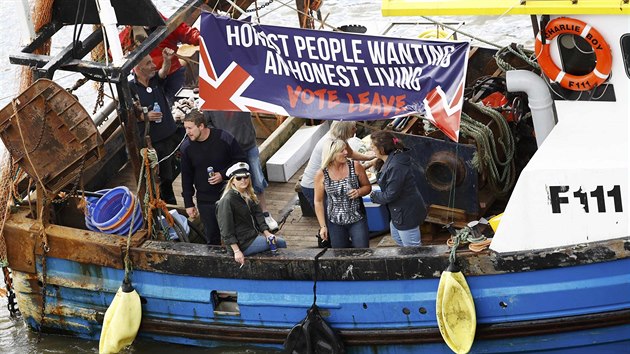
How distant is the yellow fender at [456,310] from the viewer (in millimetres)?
8555

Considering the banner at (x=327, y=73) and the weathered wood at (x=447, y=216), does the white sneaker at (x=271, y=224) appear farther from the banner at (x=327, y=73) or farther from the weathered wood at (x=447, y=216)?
the weathered wood at (x=447, y=216)

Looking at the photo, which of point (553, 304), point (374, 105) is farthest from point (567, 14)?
point (553, 304)

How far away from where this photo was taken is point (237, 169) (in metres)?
8.98

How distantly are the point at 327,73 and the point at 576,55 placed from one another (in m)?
1.85

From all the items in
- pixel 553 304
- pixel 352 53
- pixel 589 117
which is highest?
pixel 352 53

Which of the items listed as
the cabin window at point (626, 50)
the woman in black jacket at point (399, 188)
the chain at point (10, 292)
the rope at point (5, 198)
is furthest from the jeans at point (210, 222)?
the cabin window at point (626, 50)

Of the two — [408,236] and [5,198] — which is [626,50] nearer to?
[408,236]

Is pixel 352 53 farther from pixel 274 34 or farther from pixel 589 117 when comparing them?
pixel 589 117

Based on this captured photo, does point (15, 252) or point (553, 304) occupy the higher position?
point (15, 252)

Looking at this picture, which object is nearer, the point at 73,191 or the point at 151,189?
the point at 151,189

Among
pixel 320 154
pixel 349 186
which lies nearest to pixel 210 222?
pixel 320 154

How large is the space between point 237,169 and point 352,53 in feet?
4.15

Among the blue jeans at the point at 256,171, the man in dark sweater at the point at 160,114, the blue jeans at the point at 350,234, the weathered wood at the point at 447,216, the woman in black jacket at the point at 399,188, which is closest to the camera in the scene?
the woman in black jacket at the point at 399,188

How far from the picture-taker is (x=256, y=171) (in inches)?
406
